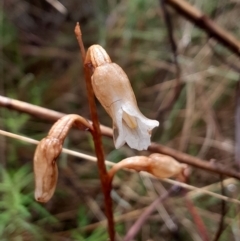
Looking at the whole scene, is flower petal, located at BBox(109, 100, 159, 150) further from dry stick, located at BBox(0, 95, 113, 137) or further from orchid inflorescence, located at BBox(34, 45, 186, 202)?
dry stick, located at BBox(0, 95, 113, 137)

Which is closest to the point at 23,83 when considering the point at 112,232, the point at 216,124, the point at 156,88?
the point at 156,88

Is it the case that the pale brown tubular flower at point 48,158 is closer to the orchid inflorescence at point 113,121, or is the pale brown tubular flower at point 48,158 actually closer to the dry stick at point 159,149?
the orchid inflorescence at point 113,121

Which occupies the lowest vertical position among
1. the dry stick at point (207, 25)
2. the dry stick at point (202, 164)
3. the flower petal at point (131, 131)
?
the flower petal at point (131, 131)

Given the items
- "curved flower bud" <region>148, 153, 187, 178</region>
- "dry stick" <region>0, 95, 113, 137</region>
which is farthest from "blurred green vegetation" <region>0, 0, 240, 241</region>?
"curved flower bud" <region>148, 153, 187, 178</region>

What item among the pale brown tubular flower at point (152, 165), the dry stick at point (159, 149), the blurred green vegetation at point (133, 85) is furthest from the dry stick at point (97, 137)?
the blurred green vegetation at point (133, 85)

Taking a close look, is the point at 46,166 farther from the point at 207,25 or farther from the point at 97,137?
the point at 207,25
